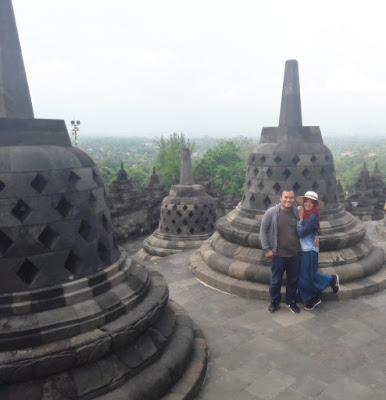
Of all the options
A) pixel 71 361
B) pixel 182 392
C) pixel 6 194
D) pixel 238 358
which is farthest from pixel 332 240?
pixel 6 194

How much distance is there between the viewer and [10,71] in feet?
10.3

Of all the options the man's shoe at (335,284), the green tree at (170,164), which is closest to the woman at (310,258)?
the man's shoe at (335,284)

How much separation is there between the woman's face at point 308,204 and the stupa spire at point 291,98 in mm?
2173

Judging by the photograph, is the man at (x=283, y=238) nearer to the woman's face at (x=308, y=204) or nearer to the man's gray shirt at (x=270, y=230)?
the man's gray shirt at (x=270, y=230)

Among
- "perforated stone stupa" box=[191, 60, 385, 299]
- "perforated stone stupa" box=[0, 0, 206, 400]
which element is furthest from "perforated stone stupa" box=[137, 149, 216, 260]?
"perforated stone stupa" box=[0, 0, 206, 400]

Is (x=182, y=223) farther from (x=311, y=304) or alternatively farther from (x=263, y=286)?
(x=311, y=304)

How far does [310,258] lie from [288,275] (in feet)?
1.23

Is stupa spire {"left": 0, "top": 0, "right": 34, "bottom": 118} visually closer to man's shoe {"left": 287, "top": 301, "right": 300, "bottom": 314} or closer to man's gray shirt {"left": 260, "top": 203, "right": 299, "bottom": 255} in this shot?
man's gray shirt {"left": 260, "top": 203, "right": 299, "bottom": 255}

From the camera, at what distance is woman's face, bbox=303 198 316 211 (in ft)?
15.5

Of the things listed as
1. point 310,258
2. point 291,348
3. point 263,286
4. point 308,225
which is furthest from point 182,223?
point 291,348

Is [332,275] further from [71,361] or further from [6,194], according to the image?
[6,194]

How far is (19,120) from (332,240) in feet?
16.0

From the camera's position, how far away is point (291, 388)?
3.40 metres

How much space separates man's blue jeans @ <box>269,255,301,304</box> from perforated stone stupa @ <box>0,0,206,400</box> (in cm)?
188
